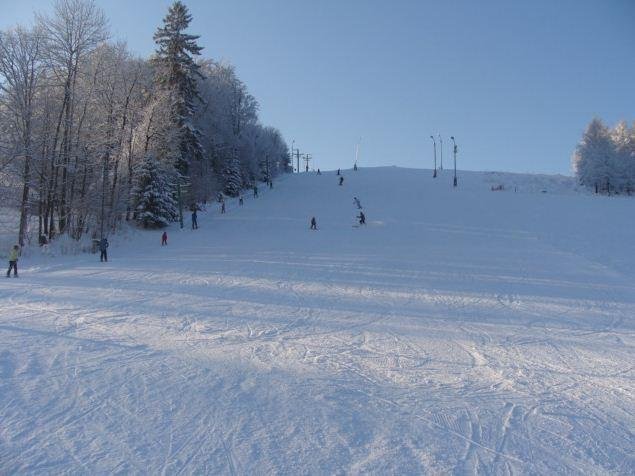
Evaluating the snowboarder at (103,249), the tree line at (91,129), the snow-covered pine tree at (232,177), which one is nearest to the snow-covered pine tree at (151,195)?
the tree line at (91,129)

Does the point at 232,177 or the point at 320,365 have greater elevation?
the point at 232,177

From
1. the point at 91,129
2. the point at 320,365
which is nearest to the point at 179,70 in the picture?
the point at 91,129

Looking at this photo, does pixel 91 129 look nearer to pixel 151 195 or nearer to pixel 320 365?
pixel 151 195

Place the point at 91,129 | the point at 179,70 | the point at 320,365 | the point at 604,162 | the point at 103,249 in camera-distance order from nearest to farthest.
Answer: the point at 320,365
the point at 103,249
the point at 91,129
the point at 179,70
the point at 604,162

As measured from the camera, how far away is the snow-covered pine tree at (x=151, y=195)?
1115 inches

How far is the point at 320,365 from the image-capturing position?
7.59 metres

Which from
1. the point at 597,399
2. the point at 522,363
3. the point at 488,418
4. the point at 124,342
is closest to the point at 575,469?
the point at 488,418

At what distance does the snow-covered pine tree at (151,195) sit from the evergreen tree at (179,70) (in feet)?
10.3

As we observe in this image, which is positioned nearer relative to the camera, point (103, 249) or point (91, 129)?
point (103, 249)

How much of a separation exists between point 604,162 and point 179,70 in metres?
56.9

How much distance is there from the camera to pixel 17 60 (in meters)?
22.0

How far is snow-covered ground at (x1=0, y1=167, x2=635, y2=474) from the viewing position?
195 inches

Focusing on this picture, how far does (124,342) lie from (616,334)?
1009 cm

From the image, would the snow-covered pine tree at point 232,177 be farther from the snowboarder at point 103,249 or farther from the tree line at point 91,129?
the snowboarder at point 103,249
